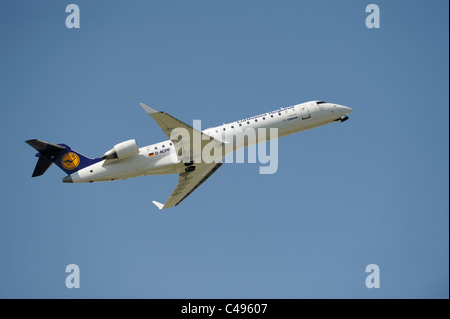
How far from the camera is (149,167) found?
107 ft

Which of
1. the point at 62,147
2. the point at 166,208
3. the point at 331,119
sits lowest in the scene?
the point at 166,208

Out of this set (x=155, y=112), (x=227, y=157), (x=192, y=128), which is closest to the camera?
(x=155, y=112)

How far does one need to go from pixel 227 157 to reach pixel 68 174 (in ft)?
36.2

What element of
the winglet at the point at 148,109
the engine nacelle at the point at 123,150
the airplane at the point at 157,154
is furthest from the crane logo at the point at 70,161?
the winglet at the point at 148,109

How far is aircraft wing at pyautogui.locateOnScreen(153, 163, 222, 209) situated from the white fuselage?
1.46 metres

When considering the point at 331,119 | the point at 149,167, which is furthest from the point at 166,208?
the point at 331,119

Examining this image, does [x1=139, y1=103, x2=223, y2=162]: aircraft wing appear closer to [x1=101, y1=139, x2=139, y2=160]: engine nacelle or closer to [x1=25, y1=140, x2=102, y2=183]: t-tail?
[x1=101, y1=139, x2=139, y2=160]: engine nacelle

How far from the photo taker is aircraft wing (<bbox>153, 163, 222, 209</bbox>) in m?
35.0

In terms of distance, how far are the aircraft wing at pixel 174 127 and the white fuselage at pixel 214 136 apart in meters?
0.89

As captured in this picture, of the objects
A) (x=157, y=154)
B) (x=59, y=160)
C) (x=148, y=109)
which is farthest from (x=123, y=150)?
(x=59, y=160)

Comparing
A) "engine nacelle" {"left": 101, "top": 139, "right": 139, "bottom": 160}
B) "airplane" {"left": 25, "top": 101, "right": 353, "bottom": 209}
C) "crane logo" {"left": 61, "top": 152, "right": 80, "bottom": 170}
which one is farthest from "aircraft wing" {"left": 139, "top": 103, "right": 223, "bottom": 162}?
"crane logo" {"left": 61, "top": 152, "right": 80, "bottom": 170}

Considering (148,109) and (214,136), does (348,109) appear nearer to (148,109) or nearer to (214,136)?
(214,136)

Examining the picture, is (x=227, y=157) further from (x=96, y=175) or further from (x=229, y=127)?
(x=96, y=175)

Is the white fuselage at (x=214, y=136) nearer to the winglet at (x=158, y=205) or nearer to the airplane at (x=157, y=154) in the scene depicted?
the airplane at (x=157, y=154)
